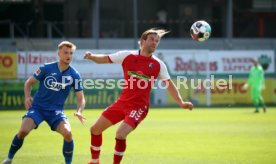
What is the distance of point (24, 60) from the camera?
2953 centimetres

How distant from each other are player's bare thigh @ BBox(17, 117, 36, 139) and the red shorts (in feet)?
4.26

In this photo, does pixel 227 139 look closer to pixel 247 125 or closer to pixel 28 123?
pixel 247 125

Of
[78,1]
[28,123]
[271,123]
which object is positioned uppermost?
[78,1]

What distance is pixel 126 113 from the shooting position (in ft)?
34.4

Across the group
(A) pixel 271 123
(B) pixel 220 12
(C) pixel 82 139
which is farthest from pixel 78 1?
(C) pixel 82 139

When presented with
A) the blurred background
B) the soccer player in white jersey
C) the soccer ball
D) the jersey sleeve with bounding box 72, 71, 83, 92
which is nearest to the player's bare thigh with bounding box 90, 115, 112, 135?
the soccer player in white jersey

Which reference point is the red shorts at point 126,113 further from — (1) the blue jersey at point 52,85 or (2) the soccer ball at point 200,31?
(2) the soccer ball at point 200,31

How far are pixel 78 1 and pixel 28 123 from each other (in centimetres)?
2811

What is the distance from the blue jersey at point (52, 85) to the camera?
11.0m

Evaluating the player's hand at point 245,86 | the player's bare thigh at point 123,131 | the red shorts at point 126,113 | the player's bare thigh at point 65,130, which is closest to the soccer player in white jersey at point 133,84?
the red shorts at point 126,113

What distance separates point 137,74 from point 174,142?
207 inches

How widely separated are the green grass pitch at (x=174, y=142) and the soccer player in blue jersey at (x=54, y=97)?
3.85 feet

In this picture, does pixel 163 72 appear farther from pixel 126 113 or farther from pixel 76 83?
pixel 76 83

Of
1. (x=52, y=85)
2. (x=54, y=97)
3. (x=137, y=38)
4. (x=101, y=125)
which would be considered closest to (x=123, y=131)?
(x=101, y=125)
